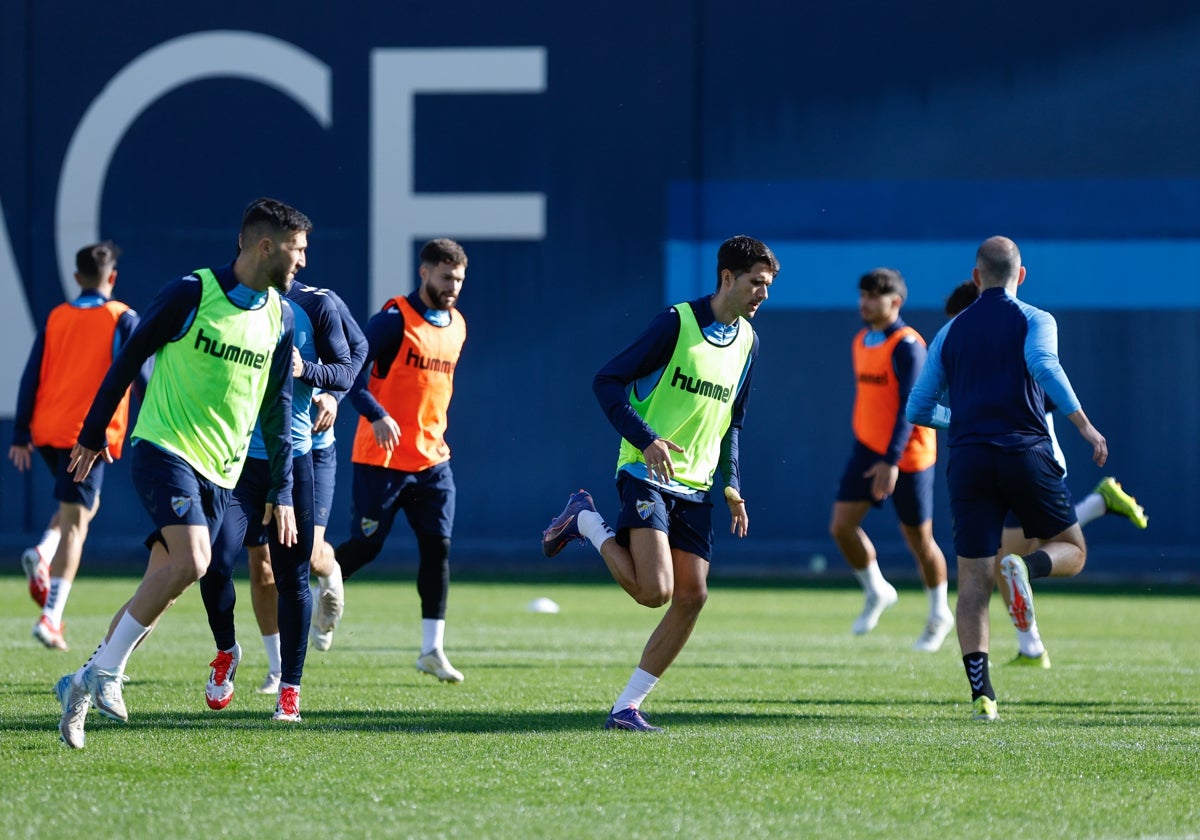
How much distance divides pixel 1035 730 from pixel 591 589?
9.76 metres

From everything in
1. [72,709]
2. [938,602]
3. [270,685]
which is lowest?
[938,602]

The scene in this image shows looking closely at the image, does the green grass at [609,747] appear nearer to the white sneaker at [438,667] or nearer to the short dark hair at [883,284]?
the white sneaker at [438,667]

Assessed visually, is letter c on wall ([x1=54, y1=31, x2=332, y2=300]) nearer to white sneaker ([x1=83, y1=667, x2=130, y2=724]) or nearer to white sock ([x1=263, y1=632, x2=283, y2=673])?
white sock ([x1=263, y1=632, x2=283, y2=673])

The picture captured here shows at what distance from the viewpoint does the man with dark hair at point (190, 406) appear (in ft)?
21.9

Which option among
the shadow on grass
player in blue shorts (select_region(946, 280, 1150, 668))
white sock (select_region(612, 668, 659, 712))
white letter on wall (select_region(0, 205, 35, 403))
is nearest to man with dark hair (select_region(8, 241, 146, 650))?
the shadow on grass

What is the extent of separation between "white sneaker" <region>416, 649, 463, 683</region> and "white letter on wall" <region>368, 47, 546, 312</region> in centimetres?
980

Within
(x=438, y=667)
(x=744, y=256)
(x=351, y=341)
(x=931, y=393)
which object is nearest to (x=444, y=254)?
(x=351, y=341)

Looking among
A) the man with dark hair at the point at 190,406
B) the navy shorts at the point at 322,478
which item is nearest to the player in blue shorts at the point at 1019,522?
the navy shorts at the point at 322,478

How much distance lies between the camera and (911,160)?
1883 cm

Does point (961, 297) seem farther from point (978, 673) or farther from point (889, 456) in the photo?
point (978, 673)

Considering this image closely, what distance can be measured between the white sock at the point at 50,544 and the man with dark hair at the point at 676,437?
5.16 meters

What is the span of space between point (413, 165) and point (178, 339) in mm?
12492

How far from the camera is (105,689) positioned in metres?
6.67

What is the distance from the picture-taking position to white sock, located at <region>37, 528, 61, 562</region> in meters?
11.4
